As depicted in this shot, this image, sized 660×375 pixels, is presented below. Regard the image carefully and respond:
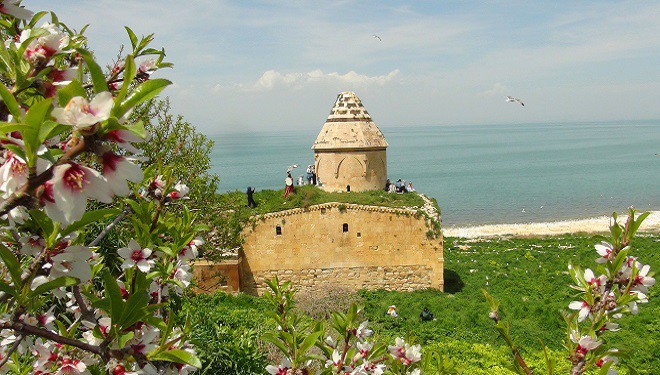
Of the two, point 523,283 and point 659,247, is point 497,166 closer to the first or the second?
point 659,247

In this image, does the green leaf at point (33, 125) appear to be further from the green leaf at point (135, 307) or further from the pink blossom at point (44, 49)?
the pink blossom at point (44, 49)

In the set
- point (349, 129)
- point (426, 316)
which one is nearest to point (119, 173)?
point (426, 316)

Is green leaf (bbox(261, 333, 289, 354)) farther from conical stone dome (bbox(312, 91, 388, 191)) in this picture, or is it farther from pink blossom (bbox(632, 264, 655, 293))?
conical stone dome (bbox(312, 91, 388, 191))

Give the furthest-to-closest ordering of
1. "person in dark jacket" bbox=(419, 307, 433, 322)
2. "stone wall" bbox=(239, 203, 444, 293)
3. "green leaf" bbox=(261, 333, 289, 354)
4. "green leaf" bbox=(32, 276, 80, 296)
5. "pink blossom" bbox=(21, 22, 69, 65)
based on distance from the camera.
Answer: "stone wall" bbox=(239, 203, 444, 293) → "person in dark jacket" bbox=(419, 307, 433, 322) → "green leaf" bbox=(261, 333, 289, 354) → "pink blossom" bbox=(21, 22, 69, 65) → "green leaf" bbox=(32, 276, 80, 296)

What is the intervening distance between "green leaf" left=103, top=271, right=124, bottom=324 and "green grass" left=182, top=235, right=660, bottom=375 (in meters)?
5.94

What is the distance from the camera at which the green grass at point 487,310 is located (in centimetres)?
1091

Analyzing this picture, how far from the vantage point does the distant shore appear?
1324 inches

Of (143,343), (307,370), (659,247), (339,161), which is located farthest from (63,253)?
(659,247)

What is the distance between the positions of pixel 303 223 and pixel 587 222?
2993cm

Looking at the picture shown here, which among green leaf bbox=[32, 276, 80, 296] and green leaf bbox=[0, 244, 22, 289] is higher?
green leaf bbox=[0, 244, 22, 289]

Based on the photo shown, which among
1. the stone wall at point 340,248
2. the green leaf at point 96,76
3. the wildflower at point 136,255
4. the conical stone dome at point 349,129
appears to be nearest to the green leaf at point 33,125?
the green leaf at point 96,76

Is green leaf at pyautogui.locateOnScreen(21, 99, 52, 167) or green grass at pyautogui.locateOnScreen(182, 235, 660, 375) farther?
green grass at pyautogui.locateOnScreen(182, 235, 660, 375)

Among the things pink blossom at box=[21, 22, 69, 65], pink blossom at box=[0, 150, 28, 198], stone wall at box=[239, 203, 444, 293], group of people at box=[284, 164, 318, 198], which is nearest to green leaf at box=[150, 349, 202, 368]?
pink blossom at box=[0, 150, 28, 198]

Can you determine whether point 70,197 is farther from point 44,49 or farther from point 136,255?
point 136,255
